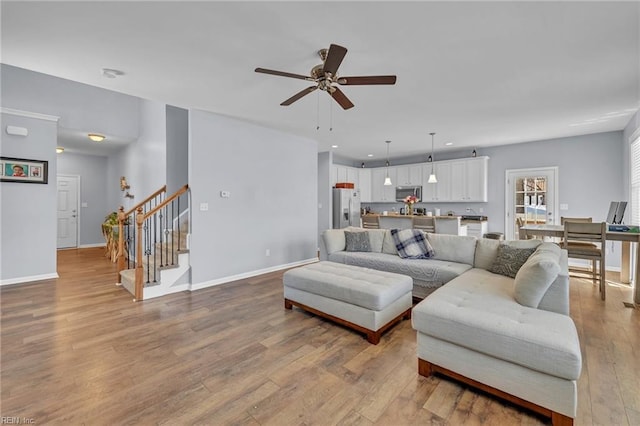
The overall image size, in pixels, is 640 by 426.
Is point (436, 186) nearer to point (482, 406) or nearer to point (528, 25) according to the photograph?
point (528, 25)

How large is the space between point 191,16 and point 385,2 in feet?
4.49

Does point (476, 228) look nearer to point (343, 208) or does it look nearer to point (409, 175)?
point (409, 175)

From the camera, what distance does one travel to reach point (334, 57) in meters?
2.07

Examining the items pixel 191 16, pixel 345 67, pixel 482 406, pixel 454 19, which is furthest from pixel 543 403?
pixel 191 16

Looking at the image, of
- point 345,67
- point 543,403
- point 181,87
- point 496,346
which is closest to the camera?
point 543,403

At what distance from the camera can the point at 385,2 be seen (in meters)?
1.90

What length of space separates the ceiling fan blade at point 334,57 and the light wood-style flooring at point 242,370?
2321mm

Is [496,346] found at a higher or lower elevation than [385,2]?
lower

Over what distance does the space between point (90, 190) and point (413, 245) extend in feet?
29.2

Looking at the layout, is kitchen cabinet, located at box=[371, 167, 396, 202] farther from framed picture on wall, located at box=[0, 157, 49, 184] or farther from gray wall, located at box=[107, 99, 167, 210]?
framed picture on wall, located at box=[0, 157, 49, 184]

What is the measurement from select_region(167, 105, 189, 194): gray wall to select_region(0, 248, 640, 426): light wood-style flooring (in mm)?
2498

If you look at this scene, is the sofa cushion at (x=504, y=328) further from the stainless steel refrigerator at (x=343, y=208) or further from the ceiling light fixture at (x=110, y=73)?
the stainless steel refrigerator at (x=343, y=208)

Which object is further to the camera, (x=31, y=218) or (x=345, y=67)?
(x=31, y=218)

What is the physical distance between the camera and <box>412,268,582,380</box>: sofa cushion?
5.16 ft
